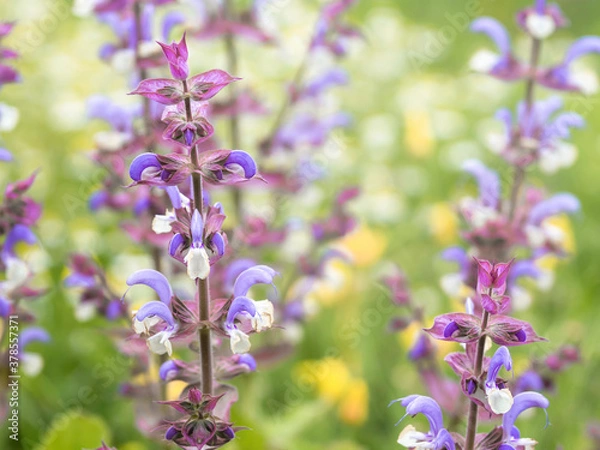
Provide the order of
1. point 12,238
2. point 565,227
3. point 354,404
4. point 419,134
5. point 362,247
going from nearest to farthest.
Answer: point 12,238, point 354,404, point 362,247, point 565,227, point 419,134

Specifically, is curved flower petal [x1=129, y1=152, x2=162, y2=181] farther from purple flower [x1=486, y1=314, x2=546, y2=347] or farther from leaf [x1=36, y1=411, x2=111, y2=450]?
leaf [x1=36, y1=411, x2=111, y2=450]

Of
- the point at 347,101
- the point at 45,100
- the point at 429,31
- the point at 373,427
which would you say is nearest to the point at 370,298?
the point at 373,427

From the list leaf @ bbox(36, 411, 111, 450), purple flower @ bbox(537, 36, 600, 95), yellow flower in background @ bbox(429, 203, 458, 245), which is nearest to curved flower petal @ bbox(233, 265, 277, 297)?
leaf @ bbox(36, 411, 111, 450)

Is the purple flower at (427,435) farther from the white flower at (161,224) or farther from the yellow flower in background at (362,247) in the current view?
the yellow flower in background at (362,247)

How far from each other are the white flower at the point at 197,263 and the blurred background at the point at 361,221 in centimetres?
76

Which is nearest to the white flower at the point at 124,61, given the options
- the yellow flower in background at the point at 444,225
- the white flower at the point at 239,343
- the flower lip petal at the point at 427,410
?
the white flower at the point at 239,343

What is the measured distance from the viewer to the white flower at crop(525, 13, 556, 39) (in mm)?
2465

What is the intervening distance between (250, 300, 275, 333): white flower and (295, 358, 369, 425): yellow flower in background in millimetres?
1570

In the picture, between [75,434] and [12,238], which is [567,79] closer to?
[12,238]

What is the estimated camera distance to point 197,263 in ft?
5.11

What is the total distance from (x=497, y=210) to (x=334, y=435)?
1.28 m

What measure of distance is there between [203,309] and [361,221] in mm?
2449

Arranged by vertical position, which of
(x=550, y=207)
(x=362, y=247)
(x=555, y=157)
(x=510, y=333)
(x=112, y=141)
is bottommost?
(x=510, y=333)

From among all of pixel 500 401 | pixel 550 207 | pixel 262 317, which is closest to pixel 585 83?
pixel 550 207
